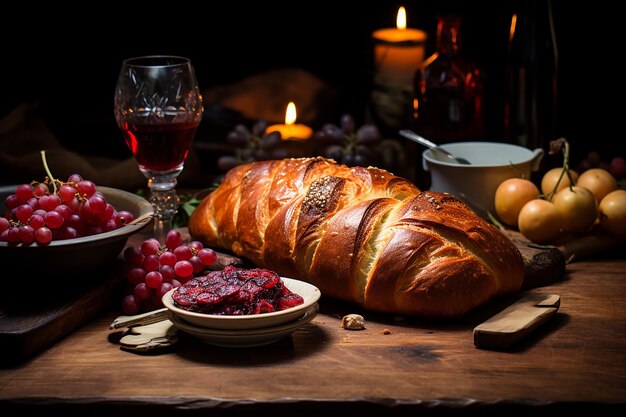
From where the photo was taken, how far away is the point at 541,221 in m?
2.37

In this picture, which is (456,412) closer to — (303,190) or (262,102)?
(303,190)

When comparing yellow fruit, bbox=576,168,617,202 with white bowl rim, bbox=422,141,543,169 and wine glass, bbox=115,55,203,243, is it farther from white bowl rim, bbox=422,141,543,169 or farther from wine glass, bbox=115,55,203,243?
wine glass, bbox=115,55,203,243

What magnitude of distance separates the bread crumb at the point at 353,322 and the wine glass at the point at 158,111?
61cm

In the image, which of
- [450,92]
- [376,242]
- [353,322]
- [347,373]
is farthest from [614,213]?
[347,373]

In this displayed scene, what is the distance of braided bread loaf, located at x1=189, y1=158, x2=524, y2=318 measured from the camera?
1.90 m

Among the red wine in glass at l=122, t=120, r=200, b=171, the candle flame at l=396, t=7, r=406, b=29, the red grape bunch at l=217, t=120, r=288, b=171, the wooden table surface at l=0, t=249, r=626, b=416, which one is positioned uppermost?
the candle flame at l=396, t=7, r=406, b=29

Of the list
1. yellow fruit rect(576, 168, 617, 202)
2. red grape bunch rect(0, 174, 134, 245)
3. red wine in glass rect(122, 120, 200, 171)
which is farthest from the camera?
yellow fruit rect(576, 168, 617, 202)

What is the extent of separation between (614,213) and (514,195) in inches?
10.4

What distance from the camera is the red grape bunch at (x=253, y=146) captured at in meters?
2.98

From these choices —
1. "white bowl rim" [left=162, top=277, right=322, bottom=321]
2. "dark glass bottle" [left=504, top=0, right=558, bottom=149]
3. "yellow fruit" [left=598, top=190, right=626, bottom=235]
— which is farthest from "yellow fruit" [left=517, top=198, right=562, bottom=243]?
"white bowl rim" [left=162, top=277, right=322, bottom=321]

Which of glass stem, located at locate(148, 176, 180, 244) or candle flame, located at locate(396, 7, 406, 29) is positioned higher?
candle flame, located at locate(396, 7, 406, 29)

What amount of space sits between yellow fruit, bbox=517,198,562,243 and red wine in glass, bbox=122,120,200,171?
0.90m

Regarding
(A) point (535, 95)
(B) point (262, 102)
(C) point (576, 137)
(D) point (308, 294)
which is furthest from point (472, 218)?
(B) point (262, 102)

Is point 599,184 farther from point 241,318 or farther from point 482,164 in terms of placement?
point 241,318
